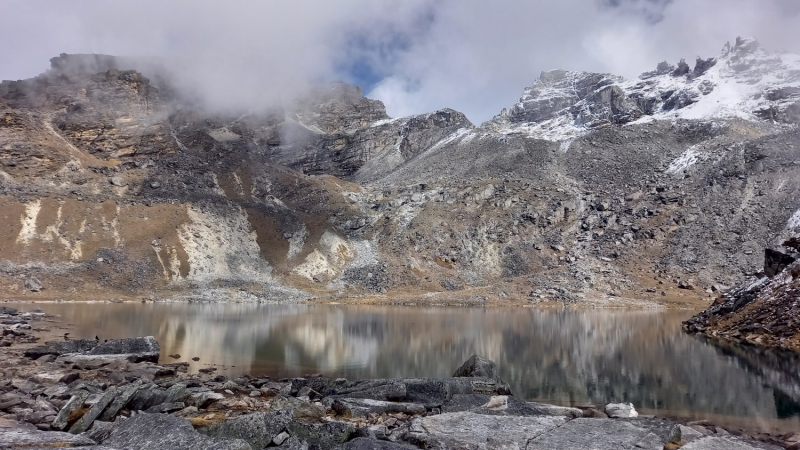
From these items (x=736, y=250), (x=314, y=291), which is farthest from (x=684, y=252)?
(x=314, y=291)

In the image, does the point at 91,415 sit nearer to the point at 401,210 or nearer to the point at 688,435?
the point at 688,435

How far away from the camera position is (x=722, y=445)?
9523 mm

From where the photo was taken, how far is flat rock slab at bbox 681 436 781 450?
9.32 metres

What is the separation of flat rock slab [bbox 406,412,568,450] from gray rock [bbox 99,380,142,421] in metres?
6.90

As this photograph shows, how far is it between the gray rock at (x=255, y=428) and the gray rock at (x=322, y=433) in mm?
259

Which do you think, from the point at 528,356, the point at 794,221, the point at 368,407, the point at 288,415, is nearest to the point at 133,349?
the point at 368,407

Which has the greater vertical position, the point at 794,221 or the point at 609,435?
the point at 794,221

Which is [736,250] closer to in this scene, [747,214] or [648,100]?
[747,214]

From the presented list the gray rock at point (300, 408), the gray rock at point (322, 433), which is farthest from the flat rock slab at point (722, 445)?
the gray rock at point (300, 408)

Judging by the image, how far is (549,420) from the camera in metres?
11.1

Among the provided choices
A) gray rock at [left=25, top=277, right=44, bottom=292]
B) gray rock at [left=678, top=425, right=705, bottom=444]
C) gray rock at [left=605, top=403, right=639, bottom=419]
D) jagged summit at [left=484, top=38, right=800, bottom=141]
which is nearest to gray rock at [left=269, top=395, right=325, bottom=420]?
gray rock at [left=678, top=425, right=705, bottom=444]

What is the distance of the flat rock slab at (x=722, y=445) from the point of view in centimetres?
932

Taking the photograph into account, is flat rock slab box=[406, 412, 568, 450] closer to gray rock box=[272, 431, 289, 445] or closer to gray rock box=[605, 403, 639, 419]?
gray rock box=[272, 431, 289, 445]

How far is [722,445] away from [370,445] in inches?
Result: 267
